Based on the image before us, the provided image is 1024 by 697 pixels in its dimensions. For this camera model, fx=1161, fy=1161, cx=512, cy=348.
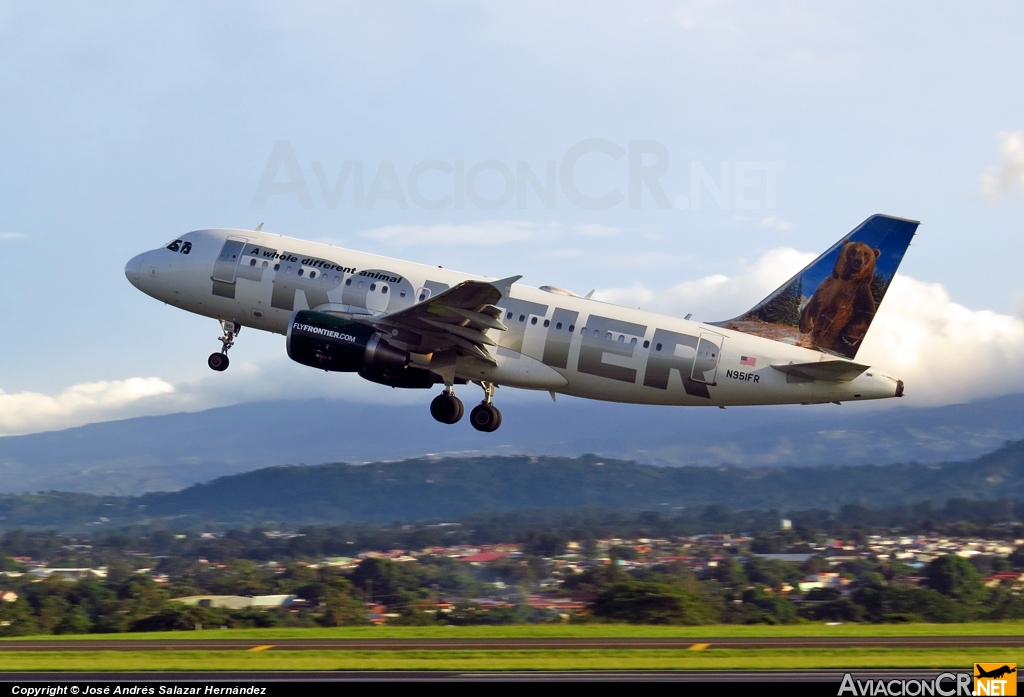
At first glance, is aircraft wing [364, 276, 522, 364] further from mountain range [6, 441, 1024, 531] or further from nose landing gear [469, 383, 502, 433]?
mountain range [6, 441, 1024, 531]

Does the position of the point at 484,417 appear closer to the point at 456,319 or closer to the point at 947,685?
the point at 456,319

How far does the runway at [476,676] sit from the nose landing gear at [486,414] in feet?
47.5

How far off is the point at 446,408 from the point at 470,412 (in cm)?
135

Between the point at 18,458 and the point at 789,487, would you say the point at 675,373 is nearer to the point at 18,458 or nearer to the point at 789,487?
the point at 789,487

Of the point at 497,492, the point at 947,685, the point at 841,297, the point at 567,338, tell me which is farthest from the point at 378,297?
the point at 947,685

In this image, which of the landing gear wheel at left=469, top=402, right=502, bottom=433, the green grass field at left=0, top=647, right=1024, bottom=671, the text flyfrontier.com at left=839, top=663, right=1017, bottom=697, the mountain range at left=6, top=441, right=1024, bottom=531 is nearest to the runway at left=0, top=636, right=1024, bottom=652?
the green grass field at left=0, top=647, right=1024, bottom=671

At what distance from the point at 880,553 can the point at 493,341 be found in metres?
25.6

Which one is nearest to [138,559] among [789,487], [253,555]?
[253,555]

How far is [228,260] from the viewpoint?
44.8 metres

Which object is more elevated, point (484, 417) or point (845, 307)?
point (845, 307)

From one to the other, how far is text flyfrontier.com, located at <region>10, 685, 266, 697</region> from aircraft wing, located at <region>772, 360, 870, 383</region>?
21520mm

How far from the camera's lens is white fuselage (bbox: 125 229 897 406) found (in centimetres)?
4056

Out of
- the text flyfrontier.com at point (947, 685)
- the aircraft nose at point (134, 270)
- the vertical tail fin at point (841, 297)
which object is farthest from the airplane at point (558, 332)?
the text flyfrontier.com at point (947, 685)

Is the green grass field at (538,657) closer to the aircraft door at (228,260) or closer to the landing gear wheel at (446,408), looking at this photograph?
the landing gear wheel at (446,408)
